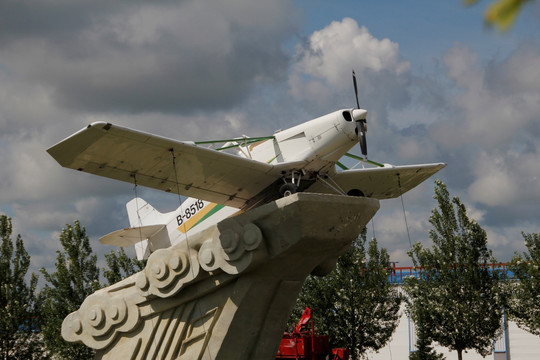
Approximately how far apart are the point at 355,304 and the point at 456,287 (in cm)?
411

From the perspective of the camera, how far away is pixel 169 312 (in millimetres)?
15352

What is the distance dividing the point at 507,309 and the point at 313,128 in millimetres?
14507

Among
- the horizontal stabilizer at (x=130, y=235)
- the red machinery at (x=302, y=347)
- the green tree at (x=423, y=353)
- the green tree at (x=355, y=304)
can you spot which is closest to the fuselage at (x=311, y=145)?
the horizontal stabilizer at (x=130, y=235)

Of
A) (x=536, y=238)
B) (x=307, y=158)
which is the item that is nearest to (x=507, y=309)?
(x=536, y=238)

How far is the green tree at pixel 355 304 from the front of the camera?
2752cm

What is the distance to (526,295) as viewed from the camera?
26766 millimetres

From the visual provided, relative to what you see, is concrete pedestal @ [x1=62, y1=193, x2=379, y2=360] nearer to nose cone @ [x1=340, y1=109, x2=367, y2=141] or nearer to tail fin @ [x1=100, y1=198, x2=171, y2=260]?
nose cone @ [x1=340, y1=109, x2=367, y2=141]

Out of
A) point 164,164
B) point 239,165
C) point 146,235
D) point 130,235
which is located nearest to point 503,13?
point 164,164

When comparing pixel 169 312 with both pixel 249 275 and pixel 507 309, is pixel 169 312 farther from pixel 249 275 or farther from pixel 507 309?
pixel 507 309

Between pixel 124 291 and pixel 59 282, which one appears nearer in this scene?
pixel 124 291

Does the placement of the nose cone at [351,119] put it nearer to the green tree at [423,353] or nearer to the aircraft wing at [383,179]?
the aircraft wing at [383,179]

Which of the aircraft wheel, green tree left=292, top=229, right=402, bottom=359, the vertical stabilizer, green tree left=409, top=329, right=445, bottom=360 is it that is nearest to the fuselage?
the aircraft wheel

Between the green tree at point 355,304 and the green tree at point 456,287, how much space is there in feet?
4.06

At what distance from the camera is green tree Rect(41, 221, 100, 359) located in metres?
27.4
